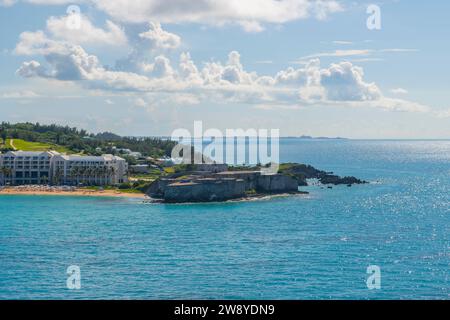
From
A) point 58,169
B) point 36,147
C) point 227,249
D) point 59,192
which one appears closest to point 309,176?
point 58,169

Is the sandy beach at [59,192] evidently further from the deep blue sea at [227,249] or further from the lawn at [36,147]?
the lawn at [36,147]

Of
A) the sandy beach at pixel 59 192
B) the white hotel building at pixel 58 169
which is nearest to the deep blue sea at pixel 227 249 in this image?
the sandy beach at pixel 59 192

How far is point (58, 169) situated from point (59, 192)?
17229 mm

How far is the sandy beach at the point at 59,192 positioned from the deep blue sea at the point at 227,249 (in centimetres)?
1374

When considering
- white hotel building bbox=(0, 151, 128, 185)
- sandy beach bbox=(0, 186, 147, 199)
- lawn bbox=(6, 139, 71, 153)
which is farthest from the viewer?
lawn bbox=(6, 139, 71, 153)

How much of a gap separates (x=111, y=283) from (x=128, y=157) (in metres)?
136

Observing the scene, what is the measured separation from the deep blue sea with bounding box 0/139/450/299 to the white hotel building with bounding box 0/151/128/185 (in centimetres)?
3096

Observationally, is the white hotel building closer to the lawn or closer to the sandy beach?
the sandy beach

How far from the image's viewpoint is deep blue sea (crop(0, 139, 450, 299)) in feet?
167

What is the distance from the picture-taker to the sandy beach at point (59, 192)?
438ft

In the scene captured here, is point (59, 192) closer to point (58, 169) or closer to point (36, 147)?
point (58, 169)

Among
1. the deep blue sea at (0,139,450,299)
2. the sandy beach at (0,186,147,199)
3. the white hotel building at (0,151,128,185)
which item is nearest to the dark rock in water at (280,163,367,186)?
the deep blue sea at (0,139,450,299)
